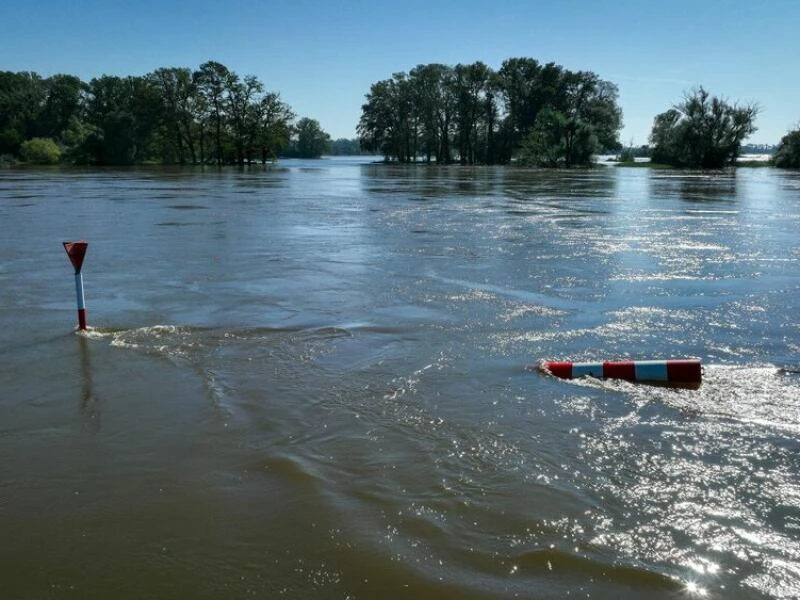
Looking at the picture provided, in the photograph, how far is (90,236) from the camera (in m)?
17.8

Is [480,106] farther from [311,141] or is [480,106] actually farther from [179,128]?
[311,141]

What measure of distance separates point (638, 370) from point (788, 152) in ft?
285

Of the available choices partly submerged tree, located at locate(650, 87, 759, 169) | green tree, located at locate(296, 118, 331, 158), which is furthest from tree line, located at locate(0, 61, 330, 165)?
green tree, located at locate(296, 118, 331, 158)

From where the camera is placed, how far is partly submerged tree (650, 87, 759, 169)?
3017 inches

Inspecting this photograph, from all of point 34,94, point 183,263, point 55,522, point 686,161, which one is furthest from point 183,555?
point 34,94

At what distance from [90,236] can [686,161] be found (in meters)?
79.8

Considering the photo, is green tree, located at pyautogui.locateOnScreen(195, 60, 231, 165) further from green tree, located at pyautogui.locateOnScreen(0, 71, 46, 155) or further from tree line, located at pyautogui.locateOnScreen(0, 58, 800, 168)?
green tree, located at pyautogui.locateOnScreen(0, 71, 46, 155)

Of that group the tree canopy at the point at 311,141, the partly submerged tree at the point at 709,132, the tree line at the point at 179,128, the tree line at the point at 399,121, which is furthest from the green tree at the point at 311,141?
the partly submerged tree at the point at 709,132

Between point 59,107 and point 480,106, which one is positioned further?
point 59,107

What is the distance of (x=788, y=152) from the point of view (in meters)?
80.1

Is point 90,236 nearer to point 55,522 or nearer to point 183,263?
point 183,263

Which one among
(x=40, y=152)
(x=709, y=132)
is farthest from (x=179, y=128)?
(x=709, y=132)

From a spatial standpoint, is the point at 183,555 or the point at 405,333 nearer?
the point at 183,555

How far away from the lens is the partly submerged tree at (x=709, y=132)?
251 ft
